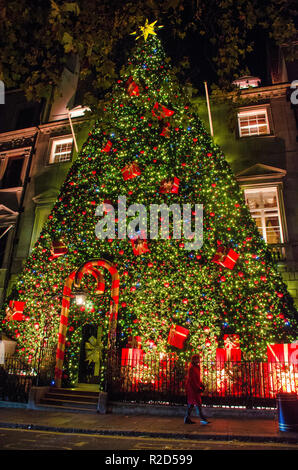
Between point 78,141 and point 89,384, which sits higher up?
point 78,141

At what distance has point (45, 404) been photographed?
9.65 meters

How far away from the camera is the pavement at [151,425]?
6.50 meters

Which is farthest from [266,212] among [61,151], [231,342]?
[61,151]

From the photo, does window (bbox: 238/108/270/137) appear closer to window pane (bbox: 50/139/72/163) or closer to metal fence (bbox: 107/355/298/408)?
window pane (bbox: 50/139/72/163)

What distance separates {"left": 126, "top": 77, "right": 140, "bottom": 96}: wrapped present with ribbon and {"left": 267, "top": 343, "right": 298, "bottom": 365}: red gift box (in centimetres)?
1129

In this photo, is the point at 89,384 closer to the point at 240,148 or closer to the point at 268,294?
the point at 268,294

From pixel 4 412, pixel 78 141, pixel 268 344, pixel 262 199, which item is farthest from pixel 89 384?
pixel 78 141

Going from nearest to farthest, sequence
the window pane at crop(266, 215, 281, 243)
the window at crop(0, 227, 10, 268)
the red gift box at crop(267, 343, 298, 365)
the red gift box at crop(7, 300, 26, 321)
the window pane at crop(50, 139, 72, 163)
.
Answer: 1. the red gift box at crop(267, 343, 298, 365)
2. the red gift box at crop(7, 300, 26, 321)
3. the window pane at crop(266, 215, 281, 243)
4. the window at crop(0, 227, 10, 268)
5. the window pane at crop(50, 139, 72, 163)

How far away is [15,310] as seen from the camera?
11617mm

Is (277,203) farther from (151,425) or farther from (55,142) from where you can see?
(55,142)

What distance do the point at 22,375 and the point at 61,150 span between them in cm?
1293

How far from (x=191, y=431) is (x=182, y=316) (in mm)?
4246

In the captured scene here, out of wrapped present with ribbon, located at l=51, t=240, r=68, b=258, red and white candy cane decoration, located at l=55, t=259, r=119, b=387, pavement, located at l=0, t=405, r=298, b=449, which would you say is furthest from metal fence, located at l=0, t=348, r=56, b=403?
wrapped present with ribbon, located at l=51, t=240, r=68, b=258

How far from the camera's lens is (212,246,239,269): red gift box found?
10258mm
